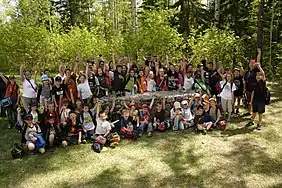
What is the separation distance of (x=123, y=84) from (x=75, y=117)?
7.83ft

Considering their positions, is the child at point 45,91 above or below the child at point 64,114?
above

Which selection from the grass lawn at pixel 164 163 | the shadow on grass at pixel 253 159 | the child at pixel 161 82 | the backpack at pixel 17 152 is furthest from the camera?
the child at pixel 161 82

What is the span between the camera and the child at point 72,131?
8147 mm

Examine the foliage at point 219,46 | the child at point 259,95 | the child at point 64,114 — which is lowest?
the child at point 64,114

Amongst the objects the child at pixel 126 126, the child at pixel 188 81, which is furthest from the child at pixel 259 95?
the child at pixel 126 126

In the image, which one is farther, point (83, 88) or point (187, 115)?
point (187, 115)

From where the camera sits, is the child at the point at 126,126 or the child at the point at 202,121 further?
the child at the point at 202,121

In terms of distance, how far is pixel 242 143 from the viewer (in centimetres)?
831

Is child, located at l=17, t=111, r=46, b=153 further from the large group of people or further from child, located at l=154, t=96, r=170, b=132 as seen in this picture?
child, located at l=154, t=96, r=170, b=132

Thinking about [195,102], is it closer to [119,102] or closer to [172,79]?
[172,79]

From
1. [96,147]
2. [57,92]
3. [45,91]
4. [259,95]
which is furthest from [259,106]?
[45,91]

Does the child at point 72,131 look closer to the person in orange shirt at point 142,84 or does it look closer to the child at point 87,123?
the child at point 87,123

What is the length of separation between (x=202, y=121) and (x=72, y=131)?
3.60m

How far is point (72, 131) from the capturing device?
821cm
